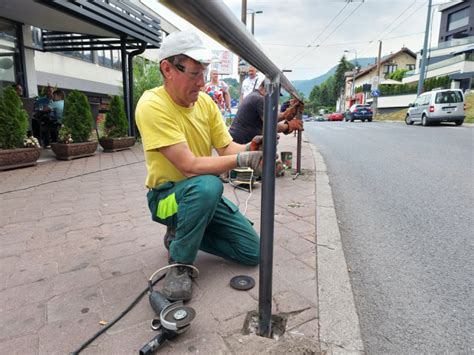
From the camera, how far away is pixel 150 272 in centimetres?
215

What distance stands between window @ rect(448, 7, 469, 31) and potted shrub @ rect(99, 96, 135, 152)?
169ft

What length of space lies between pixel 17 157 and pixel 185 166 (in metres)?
4.85

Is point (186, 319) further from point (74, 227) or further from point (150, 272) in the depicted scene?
point (74, 227)

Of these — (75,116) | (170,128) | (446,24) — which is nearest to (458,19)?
(446,24)

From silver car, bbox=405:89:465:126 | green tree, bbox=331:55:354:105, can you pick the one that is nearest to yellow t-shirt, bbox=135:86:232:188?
silver car, bbox=405:89:465:126

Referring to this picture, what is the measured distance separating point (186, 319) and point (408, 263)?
1615 millimetres

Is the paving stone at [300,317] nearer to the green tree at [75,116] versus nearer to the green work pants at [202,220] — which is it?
the green work pants at [202,220]

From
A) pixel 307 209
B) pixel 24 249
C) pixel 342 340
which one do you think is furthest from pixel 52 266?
pixel 307 209

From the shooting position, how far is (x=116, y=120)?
7863 millimetres

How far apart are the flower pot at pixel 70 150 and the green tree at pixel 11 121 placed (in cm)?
91

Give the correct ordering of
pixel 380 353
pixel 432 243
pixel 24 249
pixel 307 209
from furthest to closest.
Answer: pixel 307 209 → pixel 432 243 → pixel 24 249 → pixel 380 353

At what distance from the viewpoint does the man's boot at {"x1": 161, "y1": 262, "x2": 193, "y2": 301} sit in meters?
1.80

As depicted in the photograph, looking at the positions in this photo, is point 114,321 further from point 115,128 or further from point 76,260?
point 115,128

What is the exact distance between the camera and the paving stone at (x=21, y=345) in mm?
1459
